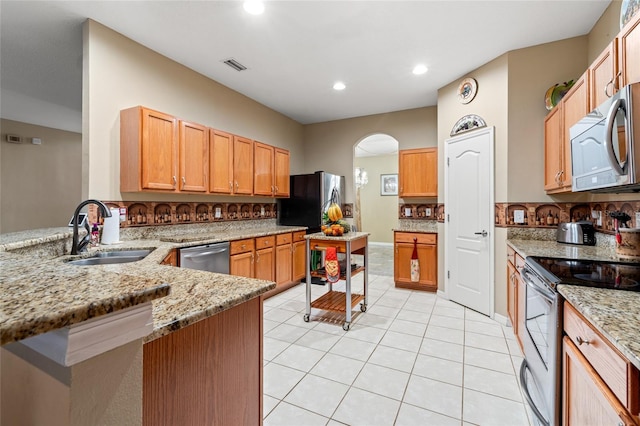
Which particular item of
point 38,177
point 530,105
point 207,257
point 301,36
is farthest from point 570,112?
point 38,177

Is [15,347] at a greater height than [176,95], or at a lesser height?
lesser

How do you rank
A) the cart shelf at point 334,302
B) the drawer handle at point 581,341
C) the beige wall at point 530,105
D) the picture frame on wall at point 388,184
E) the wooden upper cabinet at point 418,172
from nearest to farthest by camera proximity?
the drawer handle at point 581,341 → the beige wall at point 530,105 → the cart shelf at point 334,302 → the wooden upper cabinet at point 418,172 → the picture frame on wall at point 388,184

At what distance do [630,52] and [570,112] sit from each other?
2.58ft

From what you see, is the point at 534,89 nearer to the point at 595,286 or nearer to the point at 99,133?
the point at 595,286

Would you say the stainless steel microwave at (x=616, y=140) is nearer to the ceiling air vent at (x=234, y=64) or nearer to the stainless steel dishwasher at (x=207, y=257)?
the stainless steel dishwasher at (x=207, y=257)

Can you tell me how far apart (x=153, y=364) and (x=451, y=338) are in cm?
268

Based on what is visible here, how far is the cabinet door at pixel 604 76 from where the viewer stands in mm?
1733

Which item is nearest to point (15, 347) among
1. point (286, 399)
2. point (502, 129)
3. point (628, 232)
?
point (286, 399)

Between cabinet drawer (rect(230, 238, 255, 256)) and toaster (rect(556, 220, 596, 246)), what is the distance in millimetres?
3152

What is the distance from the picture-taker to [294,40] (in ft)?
9.63

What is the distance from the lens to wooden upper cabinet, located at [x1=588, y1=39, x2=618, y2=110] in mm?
1729

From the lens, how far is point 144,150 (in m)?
2.78

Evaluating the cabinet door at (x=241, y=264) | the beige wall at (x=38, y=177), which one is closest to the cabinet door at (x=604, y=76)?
the cabinet door at (x=241, y=264)

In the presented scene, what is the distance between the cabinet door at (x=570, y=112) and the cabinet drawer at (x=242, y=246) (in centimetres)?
310
